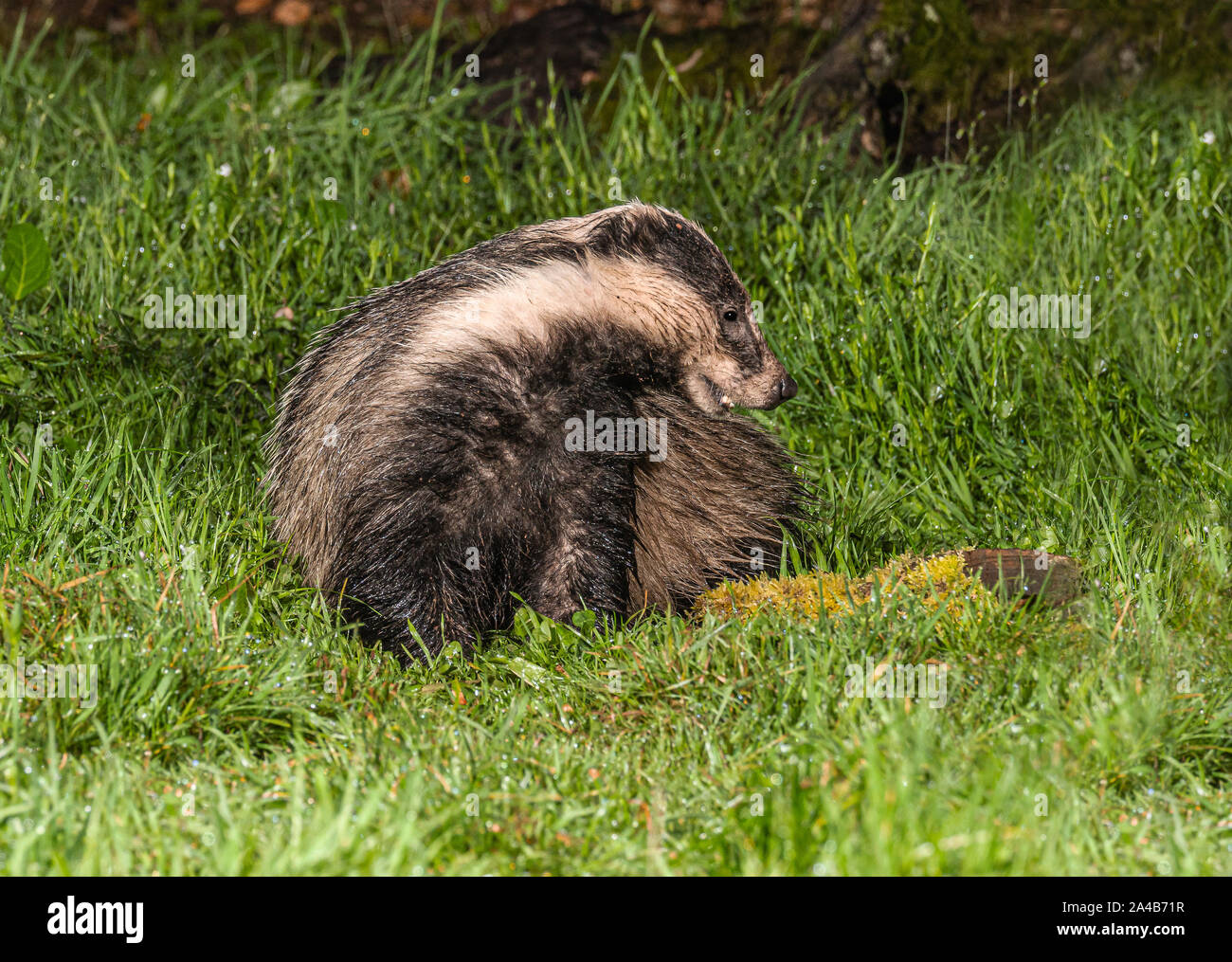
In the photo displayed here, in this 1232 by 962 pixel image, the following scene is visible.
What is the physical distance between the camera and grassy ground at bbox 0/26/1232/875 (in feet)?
9.23

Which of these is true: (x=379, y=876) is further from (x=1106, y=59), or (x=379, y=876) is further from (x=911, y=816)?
(x=1106, y=59)

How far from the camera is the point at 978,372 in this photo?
5.47 metres

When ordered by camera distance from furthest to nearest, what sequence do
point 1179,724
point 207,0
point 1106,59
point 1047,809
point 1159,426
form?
1. point 207,0
2. point 1106,59
3. point 1159,426
4. point 1179,724
5. point 1047,809

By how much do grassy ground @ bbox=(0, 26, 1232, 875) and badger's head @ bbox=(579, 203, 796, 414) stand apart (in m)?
0.72

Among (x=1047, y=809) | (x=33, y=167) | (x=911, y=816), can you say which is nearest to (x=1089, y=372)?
(x=1047, y=809)

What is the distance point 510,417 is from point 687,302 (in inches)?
28.7

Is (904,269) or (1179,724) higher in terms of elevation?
(904,269)

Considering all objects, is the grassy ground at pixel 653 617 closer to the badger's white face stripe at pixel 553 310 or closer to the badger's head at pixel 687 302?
the badger's head at pixel 687 302

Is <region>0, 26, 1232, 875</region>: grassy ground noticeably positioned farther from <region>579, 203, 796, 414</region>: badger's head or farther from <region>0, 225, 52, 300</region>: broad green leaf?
<region>579, 203, 796, 414</region>: badger's head

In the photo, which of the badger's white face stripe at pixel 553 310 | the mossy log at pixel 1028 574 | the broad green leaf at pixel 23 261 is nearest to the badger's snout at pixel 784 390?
the badger's white face stripe at pixel 553 310

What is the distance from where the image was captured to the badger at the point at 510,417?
412cm

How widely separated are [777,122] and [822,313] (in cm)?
208

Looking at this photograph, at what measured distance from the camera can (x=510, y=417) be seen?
414cm

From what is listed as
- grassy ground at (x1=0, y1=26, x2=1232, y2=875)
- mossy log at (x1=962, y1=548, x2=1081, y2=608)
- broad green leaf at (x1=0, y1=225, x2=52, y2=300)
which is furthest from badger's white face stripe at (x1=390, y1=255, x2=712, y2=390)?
broad green leaf at (x1=0, y1=225, x2=52, y2=300)
